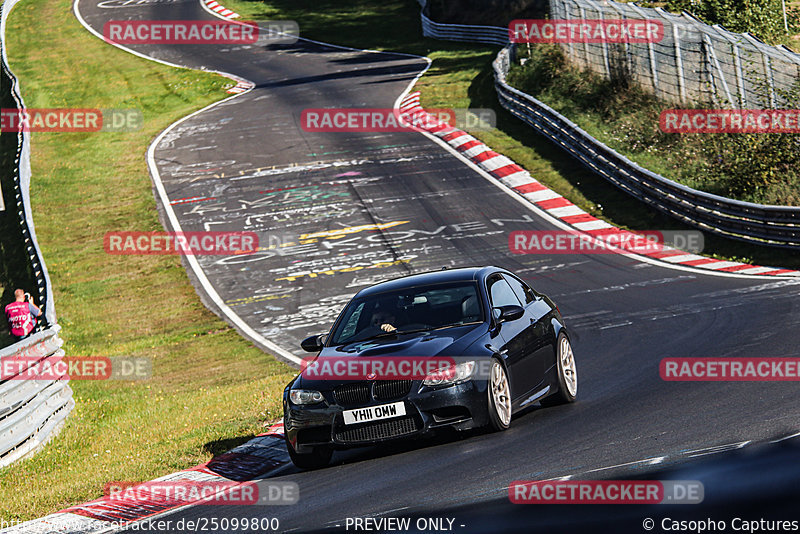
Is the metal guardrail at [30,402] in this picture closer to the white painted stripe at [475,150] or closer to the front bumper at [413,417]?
the front bumper at [413,417]

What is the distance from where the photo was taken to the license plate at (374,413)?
867 centimetres

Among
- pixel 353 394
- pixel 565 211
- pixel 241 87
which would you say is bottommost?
pixel 241 87

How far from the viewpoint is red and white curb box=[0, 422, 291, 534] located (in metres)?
8.05

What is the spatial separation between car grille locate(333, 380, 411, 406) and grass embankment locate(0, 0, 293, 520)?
6.94ft

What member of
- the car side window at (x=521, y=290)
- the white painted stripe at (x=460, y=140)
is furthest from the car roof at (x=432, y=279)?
the white painted stripe at (x=460, y=140)

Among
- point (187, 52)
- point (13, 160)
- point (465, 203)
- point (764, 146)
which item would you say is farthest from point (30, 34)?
point (764, 146)

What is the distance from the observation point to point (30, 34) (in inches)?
2328

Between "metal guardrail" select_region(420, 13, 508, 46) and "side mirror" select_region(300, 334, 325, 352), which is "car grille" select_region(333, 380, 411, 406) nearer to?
"side mirror" select_region(300, 334, 325, 352)

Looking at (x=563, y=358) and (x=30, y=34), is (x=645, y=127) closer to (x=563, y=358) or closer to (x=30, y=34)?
(x=563, y=358)

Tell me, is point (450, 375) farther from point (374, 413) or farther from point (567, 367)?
point (567, 367)

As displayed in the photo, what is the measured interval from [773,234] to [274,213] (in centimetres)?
1302

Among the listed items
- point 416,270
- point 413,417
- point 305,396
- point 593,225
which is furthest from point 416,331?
point 593,225

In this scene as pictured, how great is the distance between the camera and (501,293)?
1029cm

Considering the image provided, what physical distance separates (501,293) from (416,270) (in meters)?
11.1
